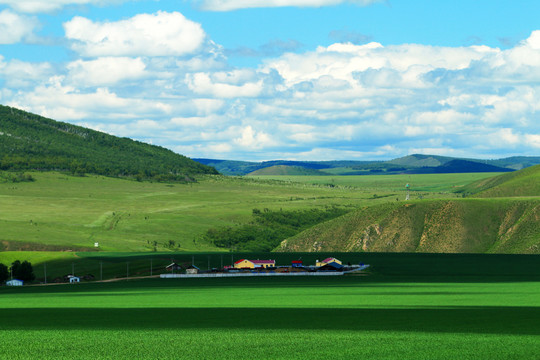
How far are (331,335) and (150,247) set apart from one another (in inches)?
6186

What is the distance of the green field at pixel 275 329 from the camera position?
31.9 m

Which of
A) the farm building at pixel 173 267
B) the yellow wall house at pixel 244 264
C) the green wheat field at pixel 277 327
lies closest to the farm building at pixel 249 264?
the yellow wall house at pixel 244 264

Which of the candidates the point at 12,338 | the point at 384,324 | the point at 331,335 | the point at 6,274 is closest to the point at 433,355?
the point at 331,335

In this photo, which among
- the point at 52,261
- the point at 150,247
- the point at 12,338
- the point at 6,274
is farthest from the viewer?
the point at 150,247

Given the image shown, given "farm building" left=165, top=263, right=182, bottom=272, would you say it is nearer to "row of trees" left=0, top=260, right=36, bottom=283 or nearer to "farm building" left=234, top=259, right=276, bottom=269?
"farm building" left=234, top=259, right=276, bottom=269

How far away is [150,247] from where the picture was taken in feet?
623

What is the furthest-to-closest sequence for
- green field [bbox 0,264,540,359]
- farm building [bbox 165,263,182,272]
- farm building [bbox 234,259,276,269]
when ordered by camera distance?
farm building [bbox 234,259,276,269] → farm building [bbox 165,263,182,272] → green field [bbox 0,264,540,359]

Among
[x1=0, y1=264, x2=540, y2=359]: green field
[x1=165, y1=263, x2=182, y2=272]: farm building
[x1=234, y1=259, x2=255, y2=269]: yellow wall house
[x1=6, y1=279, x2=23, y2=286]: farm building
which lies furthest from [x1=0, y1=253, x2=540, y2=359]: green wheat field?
[x1=234, y1=259, x2=255, y2=269]: yellow wall house

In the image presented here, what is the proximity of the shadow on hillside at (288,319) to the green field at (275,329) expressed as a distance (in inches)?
2.5

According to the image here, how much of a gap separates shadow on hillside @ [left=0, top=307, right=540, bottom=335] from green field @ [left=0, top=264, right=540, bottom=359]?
6cm

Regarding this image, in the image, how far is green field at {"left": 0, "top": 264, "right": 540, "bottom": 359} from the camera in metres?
31.9

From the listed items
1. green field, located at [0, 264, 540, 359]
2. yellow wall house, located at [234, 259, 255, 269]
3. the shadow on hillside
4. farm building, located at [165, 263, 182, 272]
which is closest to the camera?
green field, located at [0, 264, 540, 359]

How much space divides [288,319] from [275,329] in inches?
236

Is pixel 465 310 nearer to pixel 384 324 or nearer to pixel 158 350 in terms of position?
pixel 384 324
